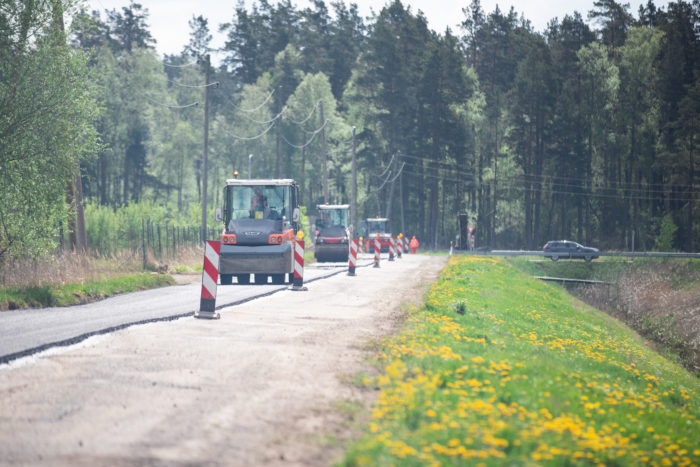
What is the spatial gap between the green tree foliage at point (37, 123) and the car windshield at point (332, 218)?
20679mm

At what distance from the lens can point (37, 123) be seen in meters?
20.1

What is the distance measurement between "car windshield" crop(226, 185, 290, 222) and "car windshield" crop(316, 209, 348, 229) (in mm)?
19043

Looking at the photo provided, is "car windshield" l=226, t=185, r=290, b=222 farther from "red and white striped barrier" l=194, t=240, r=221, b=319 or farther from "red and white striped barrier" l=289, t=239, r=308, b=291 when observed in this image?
"red and white striped barrier" l=194, t=240, r=221, b=319

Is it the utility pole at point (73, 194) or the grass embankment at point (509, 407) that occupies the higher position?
the utility pole at point (73, 194)

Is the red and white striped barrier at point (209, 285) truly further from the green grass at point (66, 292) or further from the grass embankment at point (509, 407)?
the green grass at point (66, 292)

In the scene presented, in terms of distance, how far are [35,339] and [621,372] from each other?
9.41 m

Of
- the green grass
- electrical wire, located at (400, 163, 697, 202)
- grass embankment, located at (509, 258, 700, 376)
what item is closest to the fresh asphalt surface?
the green grass

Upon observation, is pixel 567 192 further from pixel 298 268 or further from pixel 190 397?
pixel 190 397

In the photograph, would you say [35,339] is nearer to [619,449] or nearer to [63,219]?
[619,449]

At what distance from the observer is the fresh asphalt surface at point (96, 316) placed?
1026cm

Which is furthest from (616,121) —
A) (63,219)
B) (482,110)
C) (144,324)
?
(144,324)

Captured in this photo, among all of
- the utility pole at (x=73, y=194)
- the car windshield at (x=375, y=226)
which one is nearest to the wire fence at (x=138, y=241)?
the utility pole at (x=73, y=194)

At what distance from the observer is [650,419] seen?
26.7 ft

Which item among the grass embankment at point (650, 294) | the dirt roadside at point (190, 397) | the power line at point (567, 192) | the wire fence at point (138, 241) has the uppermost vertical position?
the power line at point (567, 192)
